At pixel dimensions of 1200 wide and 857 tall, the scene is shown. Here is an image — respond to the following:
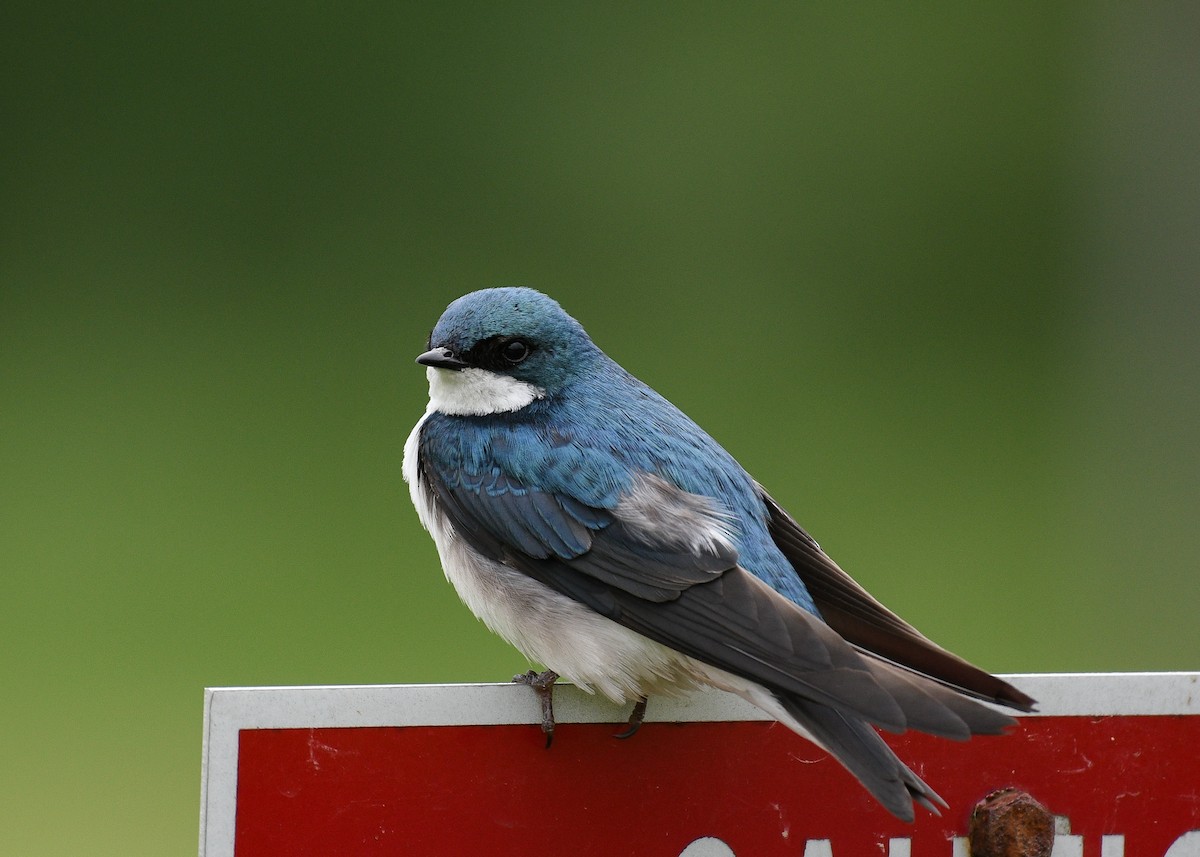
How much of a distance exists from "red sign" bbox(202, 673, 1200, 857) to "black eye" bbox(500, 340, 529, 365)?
44cm

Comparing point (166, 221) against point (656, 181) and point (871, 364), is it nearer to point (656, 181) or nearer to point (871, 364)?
point (656, 181)

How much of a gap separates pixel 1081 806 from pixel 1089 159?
3.46 m

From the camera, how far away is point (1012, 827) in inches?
44.7

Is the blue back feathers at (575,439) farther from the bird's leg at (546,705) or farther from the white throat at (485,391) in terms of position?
the bird's leg at (546,705)

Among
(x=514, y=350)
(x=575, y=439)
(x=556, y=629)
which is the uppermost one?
(x=514, y=350)

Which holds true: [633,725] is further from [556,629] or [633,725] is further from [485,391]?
[485,391]

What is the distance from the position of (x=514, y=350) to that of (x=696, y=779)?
1.72 ft

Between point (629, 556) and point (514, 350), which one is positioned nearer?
point (629, 556)

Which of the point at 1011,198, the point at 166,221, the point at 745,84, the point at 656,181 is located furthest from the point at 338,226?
the point at 1011,198

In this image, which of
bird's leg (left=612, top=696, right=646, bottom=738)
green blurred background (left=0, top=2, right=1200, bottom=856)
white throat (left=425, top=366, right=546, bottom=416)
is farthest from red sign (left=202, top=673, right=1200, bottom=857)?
green blurred background (left=0, top=2, right=1200, bottom=856)

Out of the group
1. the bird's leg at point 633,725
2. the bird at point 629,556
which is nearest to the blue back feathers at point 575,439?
the bird at point 629,556

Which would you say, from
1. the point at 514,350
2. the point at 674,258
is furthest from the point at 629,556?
the point at 674,258

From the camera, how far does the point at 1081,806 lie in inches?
45.1

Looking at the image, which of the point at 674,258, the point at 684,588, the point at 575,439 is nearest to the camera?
the point at 684,588
